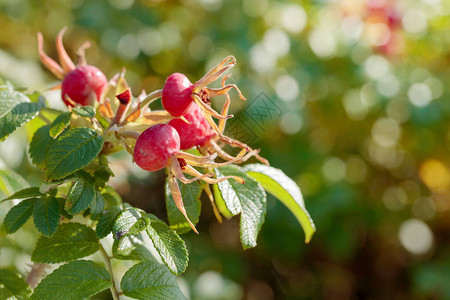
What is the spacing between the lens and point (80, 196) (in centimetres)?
85

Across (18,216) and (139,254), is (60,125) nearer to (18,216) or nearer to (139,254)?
(18,216)

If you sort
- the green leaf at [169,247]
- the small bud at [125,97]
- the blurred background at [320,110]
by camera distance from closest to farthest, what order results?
the green leaf at [169,247], the small bud at [125,97], the blurred background at [320,110]

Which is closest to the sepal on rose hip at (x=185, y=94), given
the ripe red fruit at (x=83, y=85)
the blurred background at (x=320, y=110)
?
the ripe red fruit at (x=83, y=85)

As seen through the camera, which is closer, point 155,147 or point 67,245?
point 155,147

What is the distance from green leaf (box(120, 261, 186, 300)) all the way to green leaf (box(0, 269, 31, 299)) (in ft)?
0.73

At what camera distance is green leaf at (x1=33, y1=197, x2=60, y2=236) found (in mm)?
865

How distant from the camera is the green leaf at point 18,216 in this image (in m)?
0.90

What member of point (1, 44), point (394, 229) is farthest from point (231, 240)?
point (1, 44)

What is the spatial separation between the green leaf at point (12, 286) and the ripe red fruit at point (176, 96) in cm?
46

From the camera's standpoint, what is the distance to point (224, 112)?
956mm

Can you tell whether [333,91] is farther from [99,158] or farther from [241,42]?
[99,158]

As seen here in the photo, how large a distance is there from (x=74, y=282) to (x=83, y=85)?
1.29ft

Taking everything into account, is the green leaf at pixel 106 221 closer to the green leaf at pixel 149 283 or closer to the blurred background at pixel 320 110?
the green leaf at pixel 149 283

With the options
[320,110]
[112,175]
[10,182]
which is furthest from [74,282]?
[320,110]
